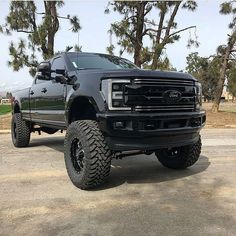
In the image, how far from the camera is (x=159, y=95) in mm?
5312

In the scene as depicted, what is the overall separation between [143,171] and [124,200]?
1.74 meters

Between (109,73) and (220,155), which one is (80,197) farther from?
(220,155)

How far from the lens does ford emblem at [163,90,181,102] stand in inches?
211

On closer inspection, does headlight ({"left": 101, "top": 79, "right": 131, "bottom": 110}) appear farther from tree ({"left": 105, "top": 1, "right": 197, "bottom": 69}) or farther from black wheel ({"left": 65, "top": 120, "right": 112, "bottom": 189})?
tree ({"left": 105, "top": 1, "right": 197, "bottom": 69})

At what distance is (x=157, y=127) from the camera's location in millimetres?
5199

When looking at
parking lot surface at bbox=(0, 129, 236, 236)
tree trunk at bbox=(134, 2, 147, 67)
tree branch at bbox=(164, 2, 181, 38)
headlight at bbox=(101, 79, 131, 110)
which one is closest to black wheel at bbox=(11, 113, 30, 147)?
parking lot surface at bbox=(0, 129, 236, 236)

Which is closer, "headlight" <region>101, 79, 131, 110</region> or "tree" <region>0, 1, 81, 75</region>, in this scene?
"headlight" <region>101, 79, 131, 110</region>

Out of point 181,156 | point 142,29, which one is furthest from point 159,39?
point 181,156

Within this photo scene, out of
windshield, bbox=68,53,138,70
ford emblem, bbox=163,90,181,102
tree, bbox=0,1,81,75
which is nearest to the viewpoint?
ford emblem, bbox=163,90,181,102

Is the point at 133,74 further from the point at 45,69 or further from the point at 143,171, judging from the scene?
the point at 45,69

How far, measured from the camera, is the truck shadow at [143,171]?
593cm

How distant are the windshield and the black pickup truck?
82mm

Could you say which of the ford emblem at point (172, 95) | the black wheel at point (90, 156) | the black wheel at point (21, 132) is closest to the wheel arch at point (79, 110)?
the black wheel at point (90, 156)


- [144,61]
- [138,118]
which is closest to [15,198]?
[138,118]
